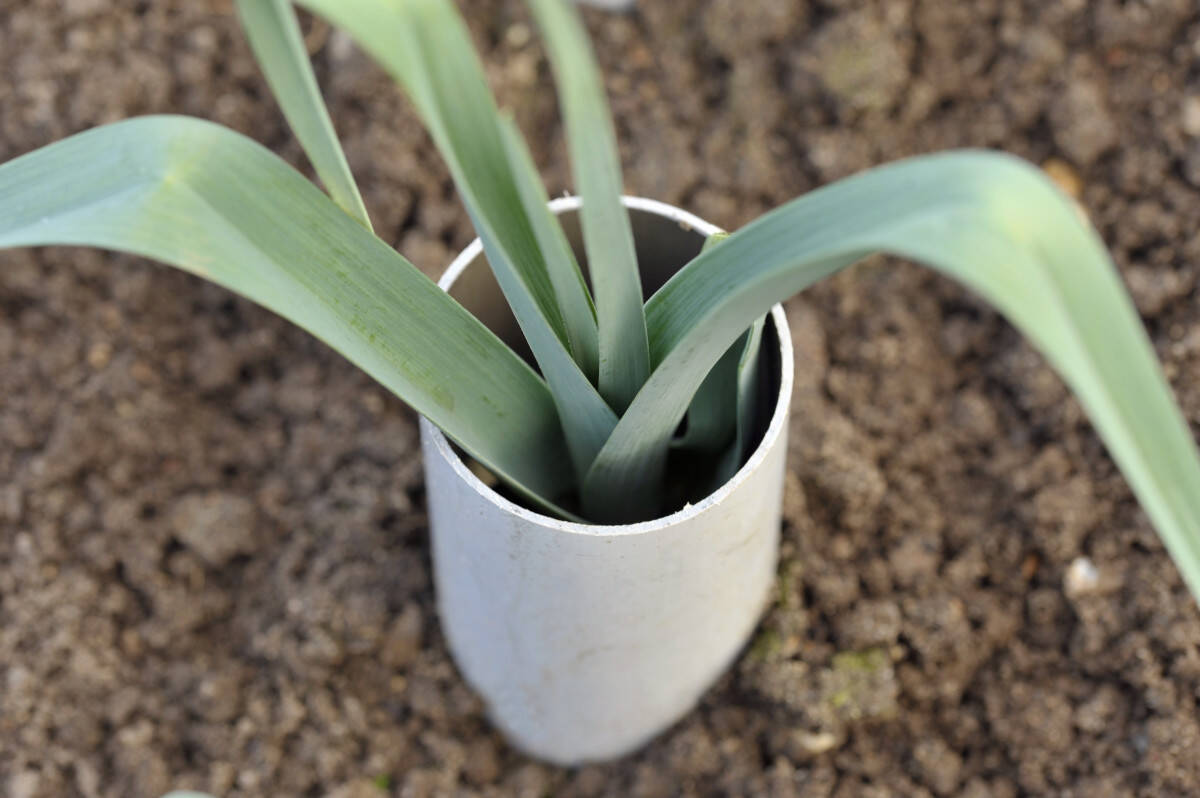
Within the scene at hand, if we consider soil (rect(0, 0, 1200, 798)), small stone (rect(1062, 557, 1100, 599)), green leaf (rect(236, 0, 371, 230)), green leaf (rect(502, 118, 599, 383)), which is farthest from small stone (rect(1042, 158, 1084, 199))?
green leaf (rect(236, 0, 371, 230))

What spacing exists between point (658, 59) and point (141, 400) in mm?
725

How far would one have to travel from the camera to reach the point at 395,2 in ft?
1.77

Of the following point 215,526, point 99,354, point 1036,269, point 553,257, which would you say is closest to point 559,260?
point 553,257

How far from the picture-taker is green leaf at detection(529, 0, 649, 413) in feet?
1.53

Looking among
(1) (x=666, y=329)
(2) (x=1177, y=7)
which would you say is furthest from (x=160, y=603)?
(2) (x=1177, y=7)

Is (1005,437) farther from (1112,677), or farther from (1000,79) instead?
(1000,79)

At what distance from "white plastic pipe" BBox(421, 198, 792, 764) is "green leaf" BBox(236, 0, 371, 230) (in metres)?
0.15

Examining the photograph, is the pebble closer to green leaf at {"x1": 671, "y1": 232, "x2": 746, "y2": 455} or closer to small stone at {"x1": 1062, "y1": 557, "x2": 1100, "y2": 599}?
small stone at {"x1": 1062, "y1": 557, "x2": 1100, "y2": 599}

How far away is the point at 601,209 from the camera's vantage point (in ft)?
1.98

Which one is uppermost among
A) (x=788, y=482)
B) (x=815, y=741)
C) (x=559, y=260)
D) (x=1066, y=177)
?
(x=559, y=260)

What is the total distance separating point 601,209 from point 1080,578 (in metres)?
0.79

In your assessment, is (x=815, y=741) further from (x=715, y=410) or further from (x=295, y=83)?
(x=295, y=83)

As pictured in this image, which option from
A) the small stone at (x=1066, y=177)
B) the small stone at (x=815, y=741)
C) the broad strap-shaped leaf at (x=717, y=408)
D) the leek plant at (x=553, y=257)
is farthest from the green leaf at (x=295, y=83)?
the small stone at (x=1066, y=177)

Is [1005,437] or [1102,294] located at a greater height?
[1102,294]
